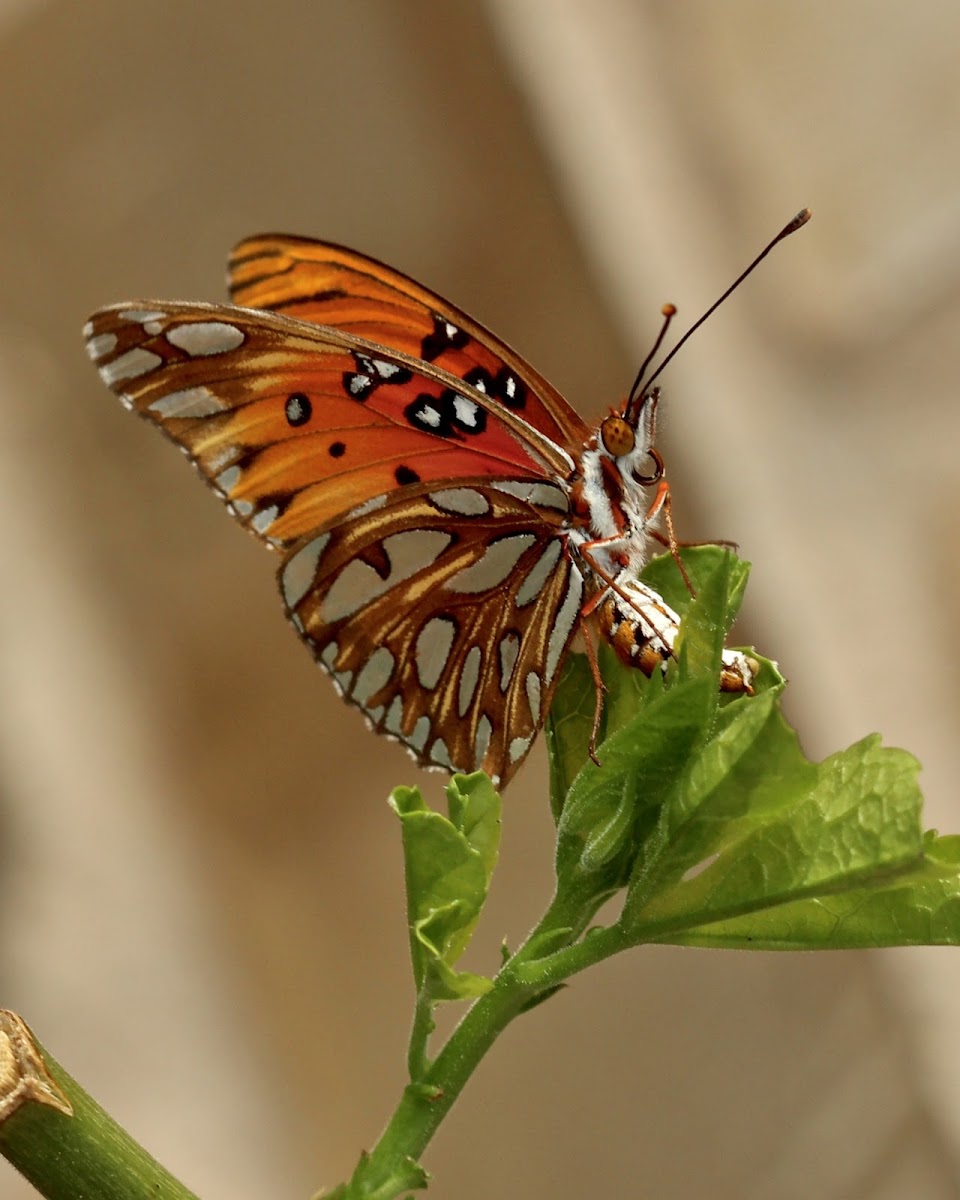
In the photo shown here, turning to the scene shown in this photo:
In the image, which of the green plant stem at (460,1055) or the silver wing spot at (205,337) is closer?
the green plant stem at (460,1055)

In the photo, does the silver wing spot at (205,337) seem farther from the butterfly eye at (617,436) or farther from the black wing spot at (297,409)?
the butterfly eye at (617,436)

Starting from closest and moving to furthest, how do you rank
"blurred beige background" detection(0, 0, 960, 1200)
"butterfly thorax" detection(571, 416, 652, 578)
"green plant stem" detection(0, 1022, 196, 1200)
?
"green plant stem" detection(0, 1022, 196, 1200)
"butterfly thorax" detection(571, 416, 652, 578)
"blurred beige background" detection(0, 0, 960, 1200)

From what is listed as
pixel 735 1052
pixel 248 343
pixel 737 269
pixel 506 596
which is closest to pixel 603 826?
pixel 506 596

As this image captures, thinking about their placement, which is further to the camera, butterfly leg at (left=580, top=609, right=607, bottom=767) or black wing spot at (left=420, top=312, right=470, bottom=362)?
black wing spot at (left=420, top=312, right=470, bottom=362)

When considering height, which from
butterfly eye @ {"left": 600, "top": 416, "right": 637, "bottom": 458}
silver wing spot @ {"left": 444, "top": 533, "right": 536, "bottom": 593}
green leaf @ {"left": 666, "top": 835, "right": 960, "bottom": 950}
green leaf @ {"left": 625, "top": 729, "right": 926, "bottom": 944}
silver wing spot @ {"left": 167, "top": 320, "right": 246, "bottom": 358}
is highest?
silver wing spot @ {"left": 167, "top": 320, "right": 246, "bottom": 358}

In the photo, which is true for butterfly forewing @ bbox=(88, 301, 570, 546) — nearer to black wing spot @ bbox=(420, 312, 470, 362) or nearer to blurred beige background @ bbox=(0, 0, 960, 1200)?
black wing spot @ bbox=(420, 312, 470, 362)

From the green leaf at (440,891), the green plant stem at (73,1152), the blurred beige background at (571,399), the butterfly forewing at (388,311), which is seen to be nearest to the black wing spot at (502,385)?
the butterfly forewing at (388,311)

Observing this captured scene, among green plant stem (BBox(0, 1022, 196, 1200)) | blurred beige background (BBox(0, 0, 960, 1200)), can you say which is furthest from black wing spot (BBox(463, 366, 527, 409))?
blurred beige background (BBox(0, 0, 960, 1200))
